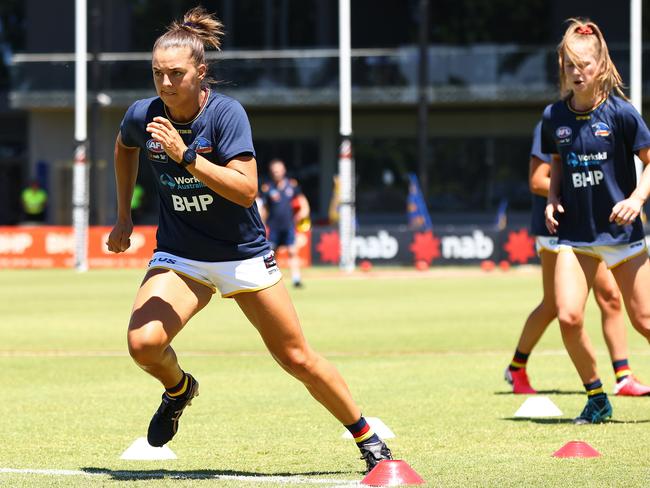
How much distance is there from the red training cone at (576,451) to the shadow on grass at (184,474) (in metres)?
1.13

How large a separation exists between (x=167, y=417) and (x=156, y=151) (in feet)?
4.39

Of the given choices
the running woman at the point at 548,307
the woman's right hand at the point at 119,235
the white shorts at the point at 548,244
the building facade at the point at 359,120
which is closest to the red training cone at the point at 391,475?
the woman's right hand at the point at 119,235

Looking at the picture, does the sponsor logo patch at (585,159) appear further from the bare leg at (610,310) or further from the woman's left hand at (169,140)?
the woman's left hand at (169,140)

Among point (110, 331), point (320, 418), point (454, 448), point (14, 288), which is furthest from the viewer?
point (14, 288)

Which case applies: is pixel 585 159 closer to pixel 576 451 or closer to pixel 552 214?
pixel 552 214

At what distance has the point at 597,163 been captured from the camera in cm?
841

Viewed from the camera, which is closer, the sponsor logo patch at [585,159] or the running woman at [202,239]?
the running woman at [202,239]

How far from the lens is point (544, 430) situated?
329 inches

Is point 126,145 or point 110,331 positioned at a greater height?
point 126,145

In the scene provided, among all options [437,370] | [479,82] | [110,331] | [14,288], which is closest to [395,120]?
[479,82]

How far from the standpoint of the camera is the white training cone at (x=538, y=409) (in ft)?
29.3

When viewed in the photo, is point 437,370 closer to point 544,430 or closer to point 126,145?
point 544,430

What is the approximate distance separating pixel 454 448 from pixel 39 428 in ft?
8.43

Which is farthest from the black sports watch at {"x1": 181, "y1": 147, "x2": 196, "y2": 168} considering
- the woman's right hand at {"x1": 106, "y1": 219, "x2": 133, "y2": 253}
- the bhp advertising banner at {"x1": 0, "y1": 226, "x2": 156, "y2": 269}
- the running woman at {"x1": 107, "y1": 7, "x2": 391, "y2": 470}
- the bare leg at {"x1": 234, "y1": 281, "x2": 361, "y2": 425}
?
the bhp advertising banner at {"x1": 0, "y1": 226, "x2": 156, "y2": 269}
